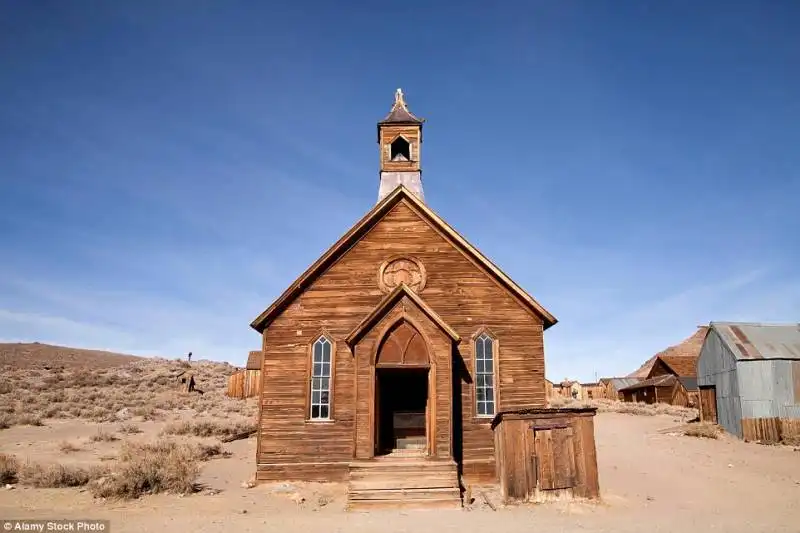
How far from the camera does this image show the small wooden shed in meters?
12.7

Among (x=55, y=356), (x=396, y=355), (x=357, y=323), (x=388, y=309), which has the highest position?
(x=55, y=356)

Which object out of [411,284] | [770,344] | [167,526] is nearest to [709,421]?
[770,344]

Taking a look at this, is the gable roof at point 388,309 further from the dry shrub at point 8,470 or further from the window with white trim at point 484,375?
the dry shrub at point 8,470

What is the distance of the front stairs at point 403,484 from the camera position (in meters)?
12.6

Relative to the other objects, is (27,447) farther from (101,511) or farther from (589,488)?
(589,488)

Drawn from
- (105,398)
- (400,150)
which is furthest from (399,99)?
(105,398)

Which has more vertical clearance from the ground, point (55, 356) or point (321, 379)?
point (55, 356)

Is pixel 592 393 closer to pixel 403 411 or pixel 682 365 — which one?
pixel 682 365

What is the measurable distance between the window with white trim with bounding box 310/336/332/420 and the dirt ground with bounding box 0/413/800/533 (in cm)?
195

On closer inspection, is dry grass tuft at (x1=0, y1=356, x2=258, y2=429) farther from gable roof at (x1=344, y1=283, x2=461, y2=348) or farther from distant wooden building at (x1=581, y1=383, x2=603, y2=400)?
distant wooden building at (x1=581, y1=383, x2=603, y2=400)

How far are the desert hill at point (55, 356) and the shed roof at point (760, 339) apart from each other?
67.8 m

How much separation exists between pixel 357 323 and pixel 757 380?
70.6 ft

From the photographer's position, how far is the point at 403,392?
1652cm

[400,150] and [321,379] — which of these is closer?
[321,379]
